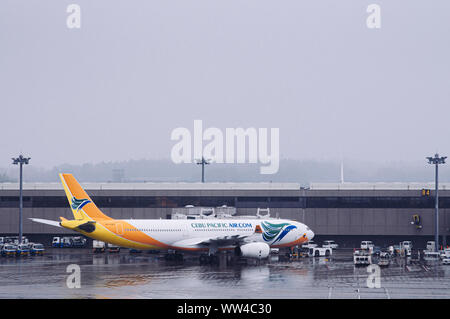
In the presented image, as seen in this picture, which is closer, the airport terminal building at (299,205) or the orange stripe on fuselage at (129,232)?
the orange stripe on fuselage at (129,232)

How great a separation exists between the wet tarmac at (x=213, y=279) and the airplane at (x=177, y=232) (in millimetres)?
1934

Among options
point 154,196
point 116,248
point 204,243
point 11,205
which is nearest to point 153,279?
point 204,243

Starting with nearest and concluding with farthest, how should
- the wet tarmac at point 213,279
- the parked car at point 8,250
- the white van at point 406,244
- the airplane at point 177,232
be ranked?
the wet tarmac at point 213,279
the airplane at point 177,232
the parked car at point 8,250
the white van at point 406,244

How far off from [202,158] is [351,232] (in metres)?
39.1

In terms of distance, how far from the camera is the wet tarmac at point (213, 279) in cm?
3916

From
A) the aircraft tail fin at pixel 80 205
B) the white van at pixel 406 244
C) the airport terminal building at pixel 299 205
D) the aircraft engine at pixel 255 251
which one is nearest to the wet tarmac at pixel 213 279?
the aircraft engine at pixel 255 251

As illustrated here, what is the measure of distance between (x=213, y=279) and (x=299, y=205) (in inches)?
1604

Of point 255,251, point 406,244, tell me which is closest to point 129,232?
point 255,251

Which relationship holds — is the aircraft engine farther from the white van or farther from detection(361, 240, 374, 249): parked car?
detection(361, 240, 374, 249): parked car

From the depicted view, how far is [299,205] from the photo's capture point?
86938mm

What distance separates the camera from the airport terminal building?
84750 mm

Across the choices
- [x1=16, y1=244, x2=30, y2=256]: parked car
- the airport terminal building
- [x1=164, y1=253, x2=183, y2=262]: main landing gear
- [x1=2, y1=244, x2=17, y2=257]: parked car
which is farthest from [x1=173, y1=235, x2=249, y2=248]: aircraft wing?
the airport terminal building

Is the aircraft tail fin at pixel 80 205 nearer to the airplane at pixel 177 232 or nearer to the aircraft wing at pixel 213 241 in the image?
the airplane at pixel 177 232
